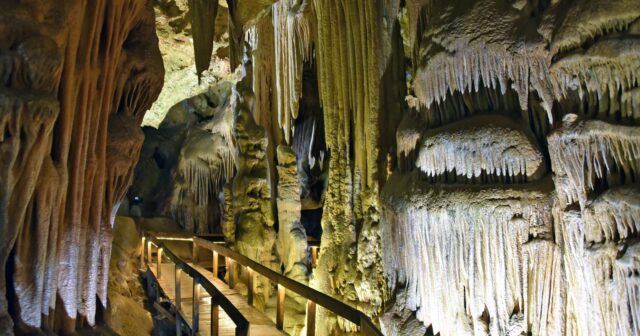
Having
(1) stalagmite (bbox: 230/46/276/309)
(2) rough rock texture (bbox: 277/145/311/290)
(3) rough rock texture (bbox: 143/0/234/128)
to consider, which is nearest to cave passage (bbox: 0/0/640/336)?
(2) rough rock texture (bbox: 277/145/311/290)

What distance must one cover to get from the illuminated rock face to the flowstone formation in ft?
10.1

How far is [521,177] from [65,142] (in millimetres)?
3970

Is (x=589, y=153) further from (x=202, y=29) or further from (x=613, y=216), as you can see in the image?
(x=202, y=29)

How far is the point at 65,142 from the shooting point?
420 centimetres

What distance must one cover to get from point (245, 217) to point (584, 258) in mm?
6799

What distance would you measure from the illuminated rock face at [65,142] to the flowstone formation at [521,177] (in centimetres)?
306

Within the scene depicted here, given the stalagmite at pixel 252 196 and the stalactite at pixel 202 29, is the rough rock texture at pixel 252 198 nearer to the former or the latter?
the stalagmite at pixel 252 196

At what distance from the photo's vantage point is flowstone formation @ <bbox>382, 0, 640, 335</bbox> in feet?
12.9

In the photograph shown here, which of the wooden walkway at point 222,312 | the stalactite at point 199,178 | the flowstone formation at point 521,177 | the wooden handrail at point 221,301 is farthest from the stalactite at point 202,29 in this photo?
the stalactite at point 199,178

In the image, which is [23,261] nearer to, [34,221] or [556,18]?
[34,221]

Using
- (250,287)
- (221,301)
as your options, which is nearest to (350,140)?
(250,287)

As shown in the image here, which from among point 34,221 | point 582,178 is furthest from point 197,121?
point 582,178

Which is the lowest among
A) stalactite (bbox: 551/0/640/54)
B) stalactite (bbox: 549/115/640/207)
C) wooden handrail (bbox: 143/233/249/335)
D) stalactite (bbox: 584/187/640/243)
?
wooden handrail (bbox: 143/233/249/335)

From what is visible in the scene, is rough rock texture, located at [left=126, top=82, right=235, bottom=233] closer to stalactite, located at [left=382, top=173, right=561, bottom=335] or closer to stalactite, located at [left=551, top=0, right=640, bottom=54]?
stalactite, located at [left=382, top=173, right=561, bottom=335]
